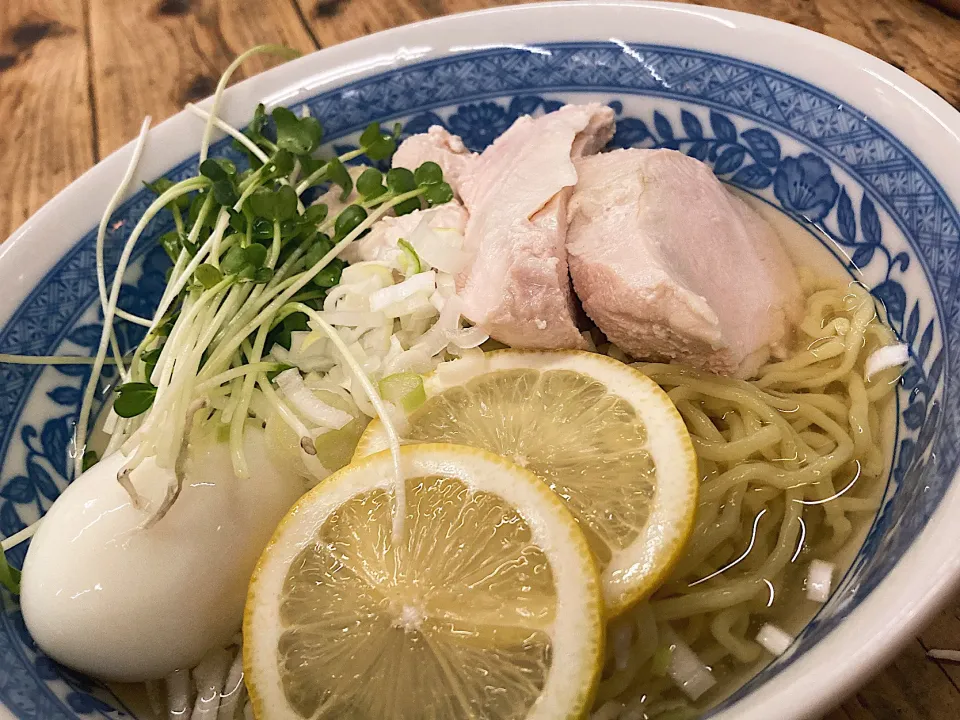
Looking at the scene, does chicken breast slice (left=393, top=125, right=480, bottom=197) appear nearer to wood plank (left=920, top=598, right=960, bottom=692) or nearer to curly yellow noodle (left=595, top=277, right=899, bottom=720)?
curly yellow noodle (left=595, top=277, right=899, bottom=720)

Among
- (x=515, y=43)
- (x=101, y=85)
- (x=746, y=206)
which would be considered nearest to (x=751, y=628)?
(x=746, y=206)

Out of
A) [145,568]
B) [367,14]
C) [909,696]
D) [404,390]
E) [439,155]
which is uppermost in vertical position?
[367,14]

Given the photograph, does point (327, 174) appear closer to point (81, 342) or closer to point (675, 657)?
point (81, 342)

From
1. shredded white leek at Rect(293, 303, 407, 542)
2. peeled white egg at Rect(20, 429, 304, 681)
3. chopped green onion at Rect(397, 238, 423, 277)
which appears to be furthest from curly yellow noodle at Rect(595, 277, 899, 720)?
peeled white egg at Rect(20, 429, 304, 681)

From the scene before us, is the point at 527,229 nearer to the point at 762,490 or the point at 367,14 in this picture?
the point at 762,490

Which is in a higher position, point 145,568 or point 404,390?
point 404,390

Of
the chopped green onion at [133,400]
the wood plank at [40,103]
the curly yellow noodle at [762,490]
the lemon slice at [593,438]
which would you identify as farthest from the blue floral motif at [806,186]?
the wood plank at [40,103]

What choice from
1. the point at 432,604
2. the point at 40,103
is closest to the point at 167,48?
the point at 40,103
